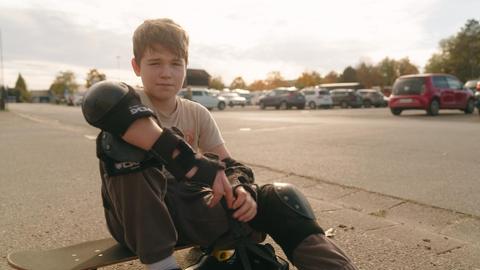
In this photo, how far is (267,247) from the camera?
180cm

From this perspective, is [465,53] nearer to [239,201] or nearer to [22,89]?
[239,201]

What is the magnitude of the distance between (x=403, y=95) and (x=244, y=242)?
16.6 metres

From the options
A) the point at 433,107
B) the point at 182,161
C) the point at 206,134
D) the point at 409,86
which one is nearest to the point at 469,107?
the point at 433,107

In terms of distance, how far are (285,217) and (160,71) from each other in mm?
821

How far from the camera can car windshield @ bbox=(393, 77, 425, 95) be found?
16391 millimetres

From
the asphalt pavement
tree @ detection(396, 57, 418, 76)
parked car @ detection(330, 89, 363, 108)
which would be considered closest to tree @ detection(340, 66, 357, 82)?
tree @ detection(396, 57, 418, 76)

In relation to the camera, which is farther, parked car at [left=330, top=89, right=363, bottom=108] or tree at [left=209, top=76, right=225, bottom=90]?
tree at [left=209, top=76, right=225, bottom=90]

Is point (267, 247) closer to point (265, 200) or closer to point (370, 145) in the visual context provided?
point (265, 200)

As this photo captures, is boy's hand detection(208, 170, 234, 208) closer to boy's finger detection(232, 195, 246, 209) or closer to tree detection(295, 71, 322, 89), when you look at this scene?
boy's finger detection(232, 195, 246, 209)

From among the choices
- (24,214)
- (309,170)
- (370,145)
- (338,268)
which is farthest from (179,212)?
(370,145)

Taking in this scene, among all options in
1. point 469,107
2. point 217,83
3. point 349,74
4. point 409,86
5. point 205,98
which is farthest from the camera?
point 217,83

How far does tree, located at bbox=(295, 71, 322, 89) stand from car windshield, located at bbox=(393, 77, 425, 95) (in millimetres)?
77056

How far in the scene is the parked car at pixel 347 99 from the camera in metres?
32.4

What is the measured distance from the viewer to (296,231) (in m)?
1.74
